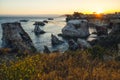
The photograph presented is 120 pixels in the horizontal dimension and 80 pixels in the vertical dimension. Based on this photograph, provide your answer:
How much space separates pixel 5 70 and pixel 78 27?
193ft

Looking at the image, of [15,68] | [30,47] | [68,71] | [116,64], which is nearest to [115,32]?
[30,47]

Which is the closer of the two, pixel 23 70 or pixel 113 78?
pixel 23 70

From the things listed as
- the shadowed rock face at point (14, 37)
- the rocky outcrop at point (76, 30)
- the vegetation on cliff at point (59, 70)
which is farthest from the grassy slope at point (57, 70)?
the rocky outcrop at point (76, 30)

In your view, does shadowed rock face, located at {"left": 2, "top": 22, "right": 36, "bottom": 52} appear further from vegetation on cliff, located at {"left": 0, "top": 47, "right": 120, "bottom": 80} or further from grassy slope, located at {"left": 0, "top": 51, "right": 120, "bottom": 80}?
grassy slope, located at {"left": 0, "top": 51, "right": 120, "bottom": 80}

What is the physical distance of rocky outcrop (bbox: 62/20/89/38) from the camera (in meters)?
64.4

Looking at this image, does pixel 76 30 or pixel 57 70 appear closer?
pixel 57 70

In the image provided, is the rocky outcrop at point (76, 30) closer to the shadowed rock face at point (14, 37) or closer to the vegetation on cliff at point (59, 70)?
the shadowed rock face at point (14, 37)

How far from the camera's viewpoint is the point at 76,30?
6562 cm

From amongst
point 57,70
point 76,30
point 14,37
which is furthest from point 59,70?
point 76,30

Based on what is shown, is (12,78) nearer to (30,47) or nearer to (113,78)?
(113,78)

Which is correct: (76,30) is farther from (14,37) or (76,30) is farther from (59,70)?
(59,70)

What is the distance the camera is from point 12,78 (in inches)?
339

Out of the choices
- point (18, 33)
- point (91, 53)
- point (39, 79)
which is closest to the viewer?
point (39, 79)

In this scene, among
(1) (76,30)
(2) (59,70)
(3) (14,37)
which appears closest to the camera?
(2) (59,70)
